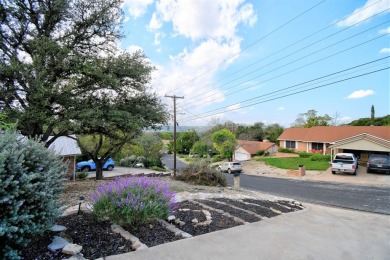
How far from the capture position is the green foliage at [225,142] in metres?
35.2

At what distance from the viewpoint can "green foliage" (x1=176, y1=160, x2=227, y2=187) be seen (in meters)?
12.7

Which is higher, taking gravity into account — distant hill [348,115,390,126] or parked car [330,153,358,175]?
distant hill [348,115,390,126]

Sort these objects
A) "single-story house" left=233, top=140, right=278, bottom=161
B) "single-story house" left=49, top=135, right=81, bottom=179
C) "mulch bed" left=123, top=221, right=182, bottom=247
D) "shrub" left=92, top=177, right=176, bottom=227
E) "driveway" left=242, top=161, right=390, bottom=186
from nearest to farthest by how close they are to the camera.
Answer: "mulch bed" left=123, top=221, right=182, bottom=247
"shrub" left=92, top=177, right=176, bottom=227
"driveway" left=242, top=161, right=390, bottom=186
"single-story house" left=49, top=135, right=81, bottom=179
"single-story house" left=233, top=140, right=278, bottom=161

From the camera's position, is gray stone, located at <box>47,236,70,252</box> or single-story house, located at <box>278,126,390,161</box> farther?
single-story house, located at <box>278,126,390,161</box>

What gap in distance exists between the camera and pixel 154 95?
1028 cm

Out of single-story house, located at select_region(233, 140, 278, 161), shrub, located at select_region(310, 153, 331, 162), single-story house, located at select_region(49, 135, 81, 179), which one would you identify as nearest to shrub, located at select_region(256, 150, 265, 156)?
single-story house, located at select_region(233, 140, 278, 161)

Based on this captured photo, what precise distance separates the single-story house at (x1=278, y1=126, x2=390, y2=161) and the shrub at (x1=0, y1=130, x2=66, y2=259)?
86.8 ft

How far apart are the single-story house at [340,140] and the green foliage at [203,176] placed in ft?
55.6

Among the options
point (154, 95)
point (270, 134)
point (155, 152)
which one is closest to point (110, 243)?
point (154, 95)

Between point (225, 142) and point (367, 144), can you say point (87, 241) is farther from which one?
point (225, 142)

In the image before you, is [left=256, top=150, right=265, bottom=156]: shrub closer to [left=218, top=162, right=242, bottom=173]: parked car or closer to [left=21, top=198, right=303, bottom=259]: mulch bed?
[left=218, top=162, right=242, bottom=173]: parked car

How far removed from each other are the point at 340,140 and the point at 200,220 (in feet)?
79.6

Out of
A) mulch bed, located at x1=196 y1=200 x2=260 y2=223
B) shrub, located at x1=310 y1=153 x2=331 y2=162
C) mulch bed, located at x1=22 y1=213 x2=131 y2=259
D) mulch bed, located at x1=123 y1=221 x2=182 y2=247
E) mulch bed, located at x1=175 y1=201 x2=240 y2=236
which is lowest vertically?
shrub, located at x1=310 y1=153 x2=331 y2=162

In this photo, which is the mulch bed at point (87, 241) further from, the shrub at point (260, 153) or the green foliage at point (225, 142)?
the shrub at point (260, 153)
